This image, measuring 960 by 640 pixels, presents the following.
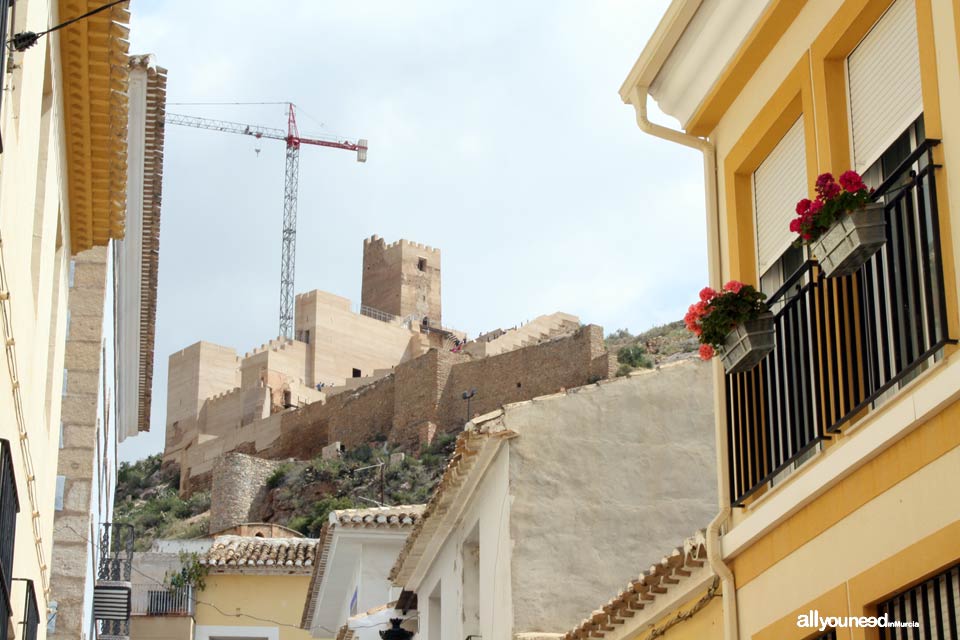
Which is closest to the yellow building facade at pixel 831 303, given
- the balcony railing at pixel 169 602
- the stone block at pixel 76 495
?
the stone block at pixel 76 495

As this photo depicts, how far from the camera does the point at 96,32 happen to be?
358 inches

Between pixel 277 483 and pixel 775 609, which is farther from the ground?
pixel 277 483

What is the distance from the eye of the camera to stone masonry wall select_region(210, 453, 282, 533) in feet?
221

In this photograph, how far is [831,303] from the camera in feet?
21.9

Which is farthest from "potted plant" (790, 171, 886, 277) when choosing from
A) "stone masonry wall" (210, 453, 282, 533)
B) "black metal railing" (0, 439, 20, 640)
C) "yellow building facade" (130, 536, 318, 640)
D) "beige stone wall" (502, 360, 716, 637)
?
"stone masonry wall" (210, 453, 282, 533)

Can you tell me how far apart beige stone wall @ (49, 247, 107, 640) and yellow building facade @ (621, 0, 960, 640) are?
7108 millimetres

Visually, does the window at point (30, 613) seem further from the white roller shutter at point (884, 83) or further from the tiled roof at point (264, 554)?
the tiled roof at point (264, 554)

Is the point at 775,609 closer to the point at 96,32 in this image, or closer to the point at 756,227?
the point at 756,227

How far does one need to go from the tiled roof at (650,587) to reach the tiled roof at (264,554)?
55.8 feet

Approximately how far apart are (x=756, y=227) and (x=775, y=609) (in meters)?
2.00

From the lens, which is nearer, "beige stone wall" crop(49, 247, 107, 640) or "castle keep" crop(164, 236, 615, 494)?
"beige stone wall" crop(49, 247, 107, 640)

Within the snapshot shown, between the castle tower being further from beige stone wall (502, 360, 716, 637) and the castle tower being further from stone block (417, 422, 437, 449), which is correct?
beige stone wall (502, 360, 716, 637)

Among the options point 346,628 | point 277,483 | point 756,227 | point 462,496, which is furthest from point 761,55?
point 277,483

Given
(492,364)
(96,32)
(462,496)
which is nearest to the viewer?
(96,32)
